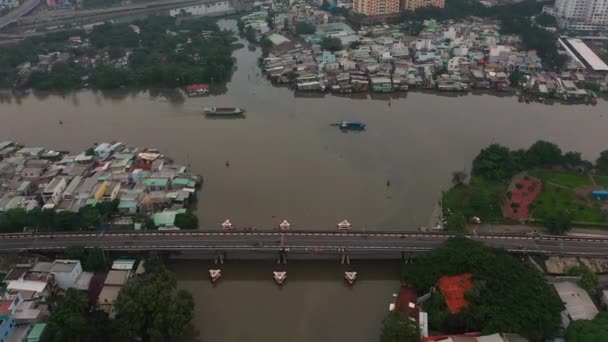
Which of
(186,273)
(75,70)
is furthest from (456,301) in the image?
(75,70)

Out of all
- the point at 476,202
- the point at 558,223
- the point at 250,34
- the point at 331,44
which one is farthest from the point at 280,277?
the point at 250,34

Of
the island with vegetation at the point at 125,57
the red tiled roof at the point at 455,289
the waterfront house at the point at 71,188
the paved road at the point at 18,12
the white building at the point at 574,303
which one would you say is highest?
the paved road at the point at 18,12

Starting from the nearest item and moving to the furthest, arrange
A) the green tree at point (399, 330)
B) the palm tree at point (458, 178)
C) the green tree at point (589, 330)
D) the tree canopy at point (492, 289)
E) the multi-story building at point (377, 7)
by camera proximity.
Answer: the green tree at point (589, 330), the tree canopy at point (492, 289), the green tree at point (399, 330), the palm tree at point (458, 178), the multi-story building at point (377, 7)

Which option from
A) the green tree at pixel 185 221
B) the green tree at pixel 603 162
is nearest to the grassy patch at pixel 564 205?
the green tree at pixel 603 162

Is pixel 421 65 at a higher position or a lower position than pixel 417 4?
lower

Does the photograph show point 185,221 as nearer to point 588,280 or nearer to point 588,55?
point 588,280

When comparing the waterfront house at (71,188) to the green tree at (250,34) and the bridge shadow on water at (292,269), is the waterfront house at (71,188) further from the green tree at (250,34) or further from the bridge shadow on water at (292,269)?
the green tree at (250,34)

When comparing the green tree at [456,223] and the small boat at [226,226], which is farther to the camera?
the small boat at [226,226]
